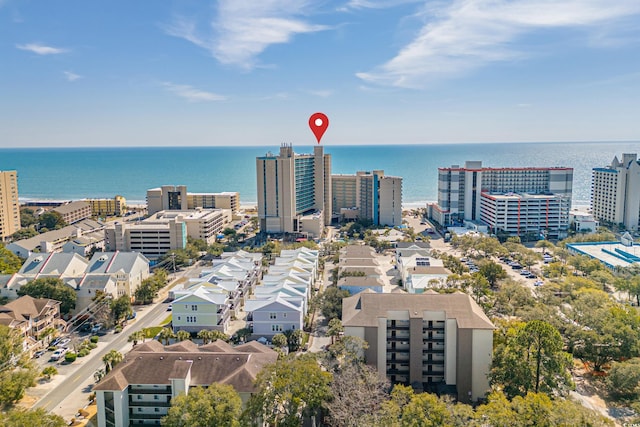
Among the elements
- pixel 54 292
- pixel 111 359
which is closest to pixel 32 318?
pixel 54 292

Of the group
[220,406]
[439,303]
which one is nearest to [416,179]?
[439,303]

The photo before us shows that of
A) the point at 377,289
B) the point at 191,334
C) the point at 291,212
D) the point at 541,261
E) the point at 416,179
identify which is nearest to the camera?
the point at 191,334

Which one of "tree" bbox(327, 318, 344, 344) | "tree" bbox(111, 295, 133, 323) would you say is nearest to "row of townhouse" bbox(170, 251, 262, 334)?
"tree" bbox(111, 295, 133, 323)

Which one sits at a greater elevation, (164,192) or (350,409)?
(164,192)

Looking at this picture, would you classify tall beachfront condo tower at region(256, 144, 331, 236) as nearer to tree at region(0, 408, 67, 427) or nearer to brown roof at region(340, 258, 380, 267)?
brown roof at region(340, 258, 380, 267)

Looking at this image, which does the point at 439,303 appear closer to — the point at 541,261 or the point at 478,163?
the point at 541,261

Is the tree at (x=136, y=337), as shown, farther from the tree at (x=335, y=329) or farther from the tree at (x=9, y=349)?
the tree at (x=335, y=329)
